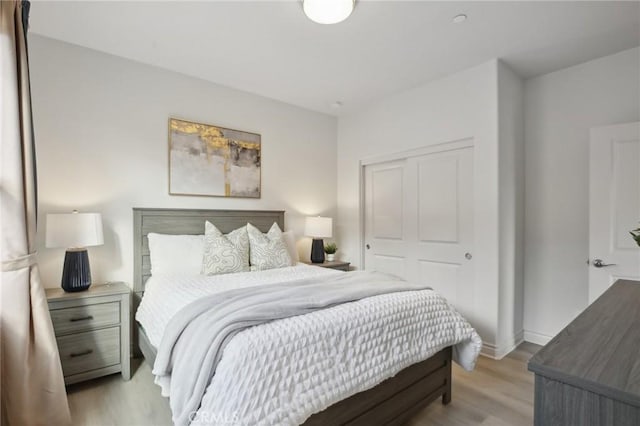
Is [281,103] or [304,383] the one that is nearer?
[304,383]

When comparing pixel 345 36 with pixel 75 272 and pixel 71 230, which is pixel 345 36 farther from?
pixel 75 272

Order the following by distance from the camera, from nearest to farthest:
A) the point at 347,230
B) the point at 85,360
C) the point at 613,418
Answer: the point at 613,418 < the point at 85,360 < the point at 347,230

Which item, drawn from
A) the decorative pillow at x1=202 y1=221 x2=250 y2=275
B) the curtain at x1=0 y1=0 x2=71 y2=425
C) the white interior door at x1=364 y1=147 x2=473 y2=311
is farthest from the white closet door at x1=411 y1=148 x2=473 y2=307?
the curtain at x1=0 y1=0 x2=71 y2=425

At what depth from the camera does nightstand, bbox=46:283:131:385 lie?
217cm

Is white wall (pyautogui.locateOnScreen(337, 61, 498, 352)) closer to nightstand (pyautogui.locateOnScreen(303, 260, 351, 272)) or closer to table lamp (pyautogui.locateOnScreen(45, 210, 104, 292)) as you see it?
nightstand (pyautogui.locateOnScreen(303, 260, 351, 272))

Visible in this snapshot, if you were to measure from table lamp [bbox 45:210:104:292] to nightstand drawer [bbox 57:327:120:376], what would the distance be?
0.36 metres

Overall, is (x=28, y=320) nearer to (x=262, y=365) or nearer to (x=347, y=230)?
(x=262, y=365)

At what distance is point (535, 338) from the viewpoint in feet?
10.3

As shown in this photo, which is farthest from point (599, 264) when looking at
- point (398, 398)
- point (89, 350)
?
point (89, 350)

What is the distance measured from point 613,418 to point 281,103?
3.82 meters

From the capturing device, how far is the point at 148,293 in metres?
2.44

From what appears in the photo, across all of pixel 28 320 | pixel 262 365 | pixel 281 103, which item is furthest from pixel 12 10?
pixel 281 103

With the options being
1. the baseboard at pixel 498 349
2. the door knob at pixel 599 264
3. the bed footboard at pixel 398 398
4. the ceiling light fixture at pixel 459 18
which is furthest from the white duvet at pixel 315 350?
the ceiling light fixture at pixel 459 18

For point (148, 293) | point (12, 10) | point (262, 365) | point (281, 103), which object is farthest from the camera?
point (281, 103)
